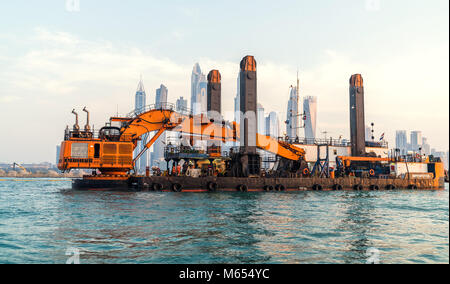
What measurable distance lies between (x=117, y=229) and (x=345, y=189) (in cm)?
3781

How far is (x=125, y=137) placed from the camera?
1431 inches

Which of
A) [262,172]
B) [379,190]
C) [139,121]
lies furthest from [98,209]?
[379,190]

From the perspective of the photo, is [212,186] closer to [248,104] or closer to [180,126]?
[180,126]

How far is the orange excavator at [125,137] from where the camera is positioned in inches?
1342

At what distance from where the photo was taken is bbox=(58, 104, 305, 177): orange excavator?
34094 millimetres

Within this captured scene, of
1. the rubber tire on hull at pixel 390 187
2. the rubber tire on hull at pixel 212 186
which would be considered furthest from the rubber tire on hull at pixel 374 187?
the rubber tire on hull at pixel 212 186

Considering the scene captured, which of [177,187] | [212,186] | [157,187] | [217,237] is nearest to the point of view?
[217,237]

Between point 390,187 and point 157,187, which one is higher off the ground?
point 157,187

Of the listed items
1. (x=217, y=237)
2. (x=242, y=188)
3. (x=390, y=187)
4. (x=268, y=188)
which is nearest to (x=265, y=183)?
(x=268, y=188)

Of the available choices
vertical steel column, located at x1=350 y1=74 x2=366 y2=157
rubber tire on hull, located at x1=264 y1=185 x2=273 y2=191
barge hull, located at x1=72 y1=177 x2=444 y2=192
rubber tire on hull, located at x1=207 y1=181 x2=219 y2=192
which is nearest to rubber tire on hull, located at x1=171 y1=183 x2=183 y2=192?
barge hull, located at x1=72 y1=177 x2=444 y2=192

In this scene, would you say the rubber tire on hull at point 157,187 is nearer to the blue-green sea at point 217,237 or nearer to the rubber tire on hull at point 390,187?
the blue-green sea at point 217,237

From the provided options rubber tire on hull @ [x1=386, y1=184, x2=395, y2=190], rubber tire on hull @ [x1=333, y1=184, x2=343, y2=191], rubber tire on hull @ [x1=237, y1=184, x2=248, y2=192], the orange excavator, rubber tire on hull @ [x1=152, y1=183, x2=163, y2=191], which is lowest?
rubber tire on hull @ [x1=386, y1=184, x2=395, y2=190]

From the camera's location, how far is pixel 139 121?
37719 mm

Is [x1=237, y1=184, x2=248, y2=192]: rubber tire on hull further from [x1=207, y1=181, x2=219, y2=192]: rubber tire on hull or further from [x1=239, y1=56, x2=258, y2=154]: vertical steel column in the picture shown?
[x1=239, y1=56, x2=258, y2=154]: vertical steel column
